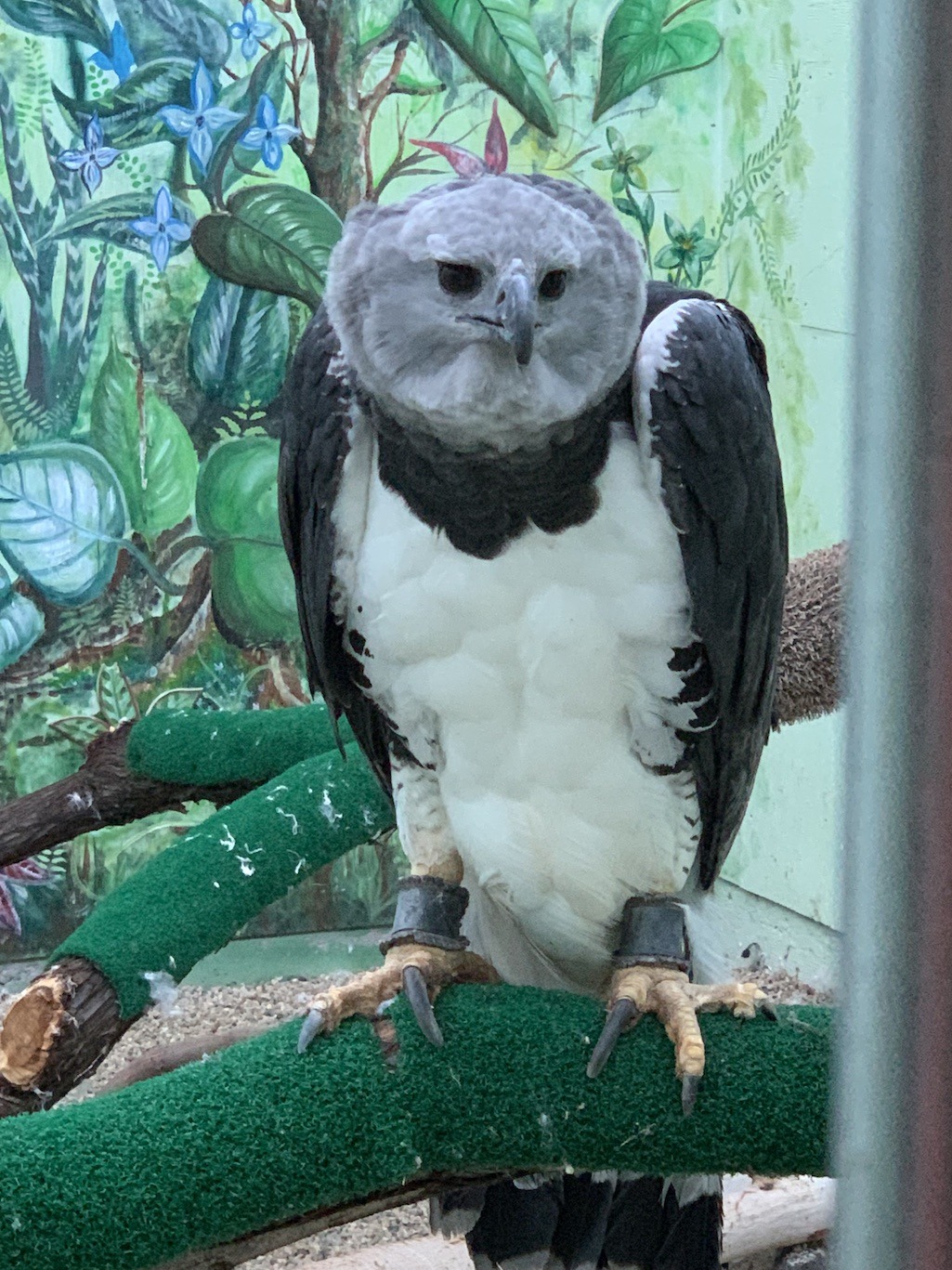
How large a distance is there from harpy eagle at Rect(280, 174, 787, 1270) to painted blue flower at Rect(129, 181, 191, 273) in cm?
234

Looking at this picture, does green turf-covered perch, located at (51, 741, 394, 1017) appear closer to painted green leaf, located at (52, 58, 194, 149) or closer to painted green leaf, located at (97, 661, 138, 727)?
painted green leaf, located at (97, 661, 138, 727)

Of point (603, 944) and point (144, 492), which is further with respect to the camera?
point (144, 492)

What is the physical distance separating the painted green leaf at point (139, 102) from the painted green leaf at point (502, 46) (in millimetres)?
715

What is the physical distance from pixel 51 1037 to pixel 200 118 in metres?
2.76

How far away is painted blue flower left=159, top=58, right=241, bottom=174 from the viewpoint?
12.1ft

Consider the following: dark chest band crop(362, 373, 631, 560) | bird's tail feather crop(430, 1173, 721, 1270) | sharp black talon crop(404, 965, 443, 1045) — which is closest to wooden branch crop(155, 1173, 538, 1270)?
sharp black talon crop(404, 965, 443, 1045)

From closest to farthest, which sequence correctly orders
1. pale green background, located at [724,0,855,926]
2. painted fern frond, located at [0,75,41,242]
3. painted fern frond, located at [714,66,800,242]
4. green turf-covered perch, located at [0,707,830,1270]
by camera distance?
1. green turf-covered perch, located at [0,707,830,1270]
2. pale green background, located at [724,0,855,926]
3. painted fern frond, located at [714,66,800,242]
4. painted fern frond, located at [0,75,41,242]

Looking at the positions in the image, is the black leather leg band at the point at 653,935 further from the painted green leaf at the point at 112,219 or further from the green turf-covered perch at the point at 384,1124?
the painted green leaf at the point at 112,219

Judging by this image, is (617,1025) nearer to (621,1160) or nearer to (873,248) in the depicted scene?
(621,1160)

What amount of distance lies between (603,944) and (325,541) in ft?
2.13

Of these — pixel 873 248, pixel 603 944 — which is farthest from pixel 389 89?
pixel 873 248

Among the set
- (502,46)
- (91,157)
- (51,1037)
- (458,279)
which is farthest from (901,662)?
(502,46)

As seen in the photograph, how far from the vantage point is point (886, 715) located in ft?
0.94

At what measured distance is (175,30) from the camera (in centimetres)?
366
